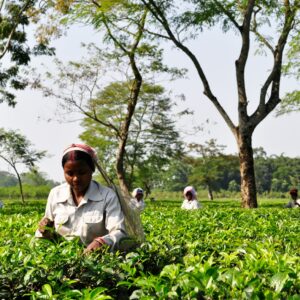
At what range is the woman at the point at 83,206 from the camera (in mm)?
3025

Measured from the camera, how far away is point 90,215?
3.12 m

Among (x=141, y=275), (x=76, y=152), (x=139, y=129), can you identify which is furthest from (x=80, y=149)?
(x=139, y=129)

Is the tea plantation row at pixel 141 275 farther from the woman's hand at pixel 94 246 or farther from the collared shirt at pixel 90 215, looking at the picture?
the collared shirt at pixel 90 215

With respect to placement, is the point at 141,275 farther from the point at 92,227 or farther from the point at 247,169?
the point at 247,169

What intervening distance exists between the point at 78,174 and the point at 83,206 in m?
0.24

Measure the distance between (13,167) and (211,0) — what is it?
81.4 ft

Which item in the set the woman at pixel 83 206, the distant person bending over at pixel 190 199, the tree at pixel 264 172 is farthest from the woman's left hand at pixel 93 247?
the tree at pixel 264 172

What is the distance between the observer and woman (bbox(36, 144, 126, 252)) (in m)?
3.03

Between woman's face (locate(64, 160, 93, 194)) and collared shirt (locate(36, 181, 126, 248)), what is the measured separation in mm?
59

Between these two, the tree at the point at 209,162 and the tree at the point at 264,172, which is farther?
the tree at the point at 264,172

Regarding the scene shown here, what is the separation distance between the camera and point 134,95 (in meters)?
19.0

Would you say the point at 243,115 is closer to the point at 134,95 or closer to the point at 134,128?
the point at 134,95

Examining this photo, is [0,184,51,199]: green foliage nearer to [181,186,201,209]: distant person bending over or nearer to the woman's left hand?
[181,186,201,209]: distant person bending over

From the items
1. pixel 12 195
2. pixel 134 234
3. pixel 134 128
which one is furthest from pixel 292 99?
pixel 12 195
